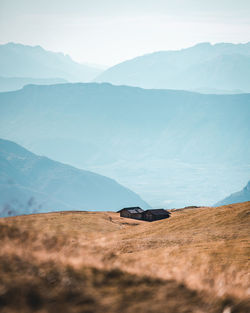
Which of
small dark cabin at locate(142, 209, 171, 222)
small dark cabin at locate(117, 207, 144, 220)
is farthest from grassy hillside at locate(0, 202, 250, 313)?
small dark cabin at locate(117, 207, 144, 220)

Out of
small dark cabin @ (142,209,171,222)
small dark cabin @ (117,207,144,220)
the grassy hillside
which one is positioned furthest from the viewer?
small dark cabin @ (117,207,144,220)

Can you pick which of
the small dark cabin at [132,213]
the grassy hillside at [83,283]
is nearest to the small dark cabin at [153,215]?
the small dark cabin at [132,213]

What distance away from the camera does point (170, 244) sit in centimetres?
4078

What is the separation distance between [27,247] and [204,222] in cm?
5805

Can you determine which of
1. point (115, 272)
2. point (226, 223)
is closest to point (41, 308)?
point (115, 272)

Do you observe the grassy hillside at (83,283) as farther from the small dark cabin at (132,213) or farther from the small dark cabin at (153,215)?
the small dark cabin at (132,213)

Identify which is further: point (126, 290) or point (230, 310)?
point (126, 290)

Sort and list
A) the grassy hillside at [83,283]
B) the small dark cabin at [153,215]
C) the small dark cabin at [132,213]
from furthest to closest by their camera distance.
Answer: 1. the small dark cabin at [132,213]
2. the small dark cabin at [153,215]
3. the grassy hillside at [83,283]

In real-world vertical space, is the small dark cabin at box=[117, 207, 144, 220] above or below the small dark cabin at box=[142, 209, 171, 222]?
above

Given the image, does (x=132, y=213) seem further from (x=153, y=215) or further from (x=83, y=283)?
(x=83, y=283)

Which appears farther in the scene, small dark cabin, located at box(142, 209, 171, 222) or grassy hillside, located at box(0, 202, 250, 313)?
small dark cabin, located at box(142, 209, 171, 222)

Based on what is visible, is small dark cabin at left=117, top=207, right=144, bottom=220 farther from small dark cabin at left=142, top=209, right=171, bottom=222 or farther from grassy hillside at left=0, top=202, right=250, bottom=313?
grassy hillside at left=0, top=202, right=250, bottom=313

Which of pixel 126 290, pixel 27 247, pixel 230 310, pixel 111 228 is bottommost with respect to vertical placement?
pixel 230 310

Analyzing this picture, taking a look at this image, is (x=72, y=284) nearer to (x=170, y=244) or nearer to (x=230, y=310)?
(x=230, y=310)
